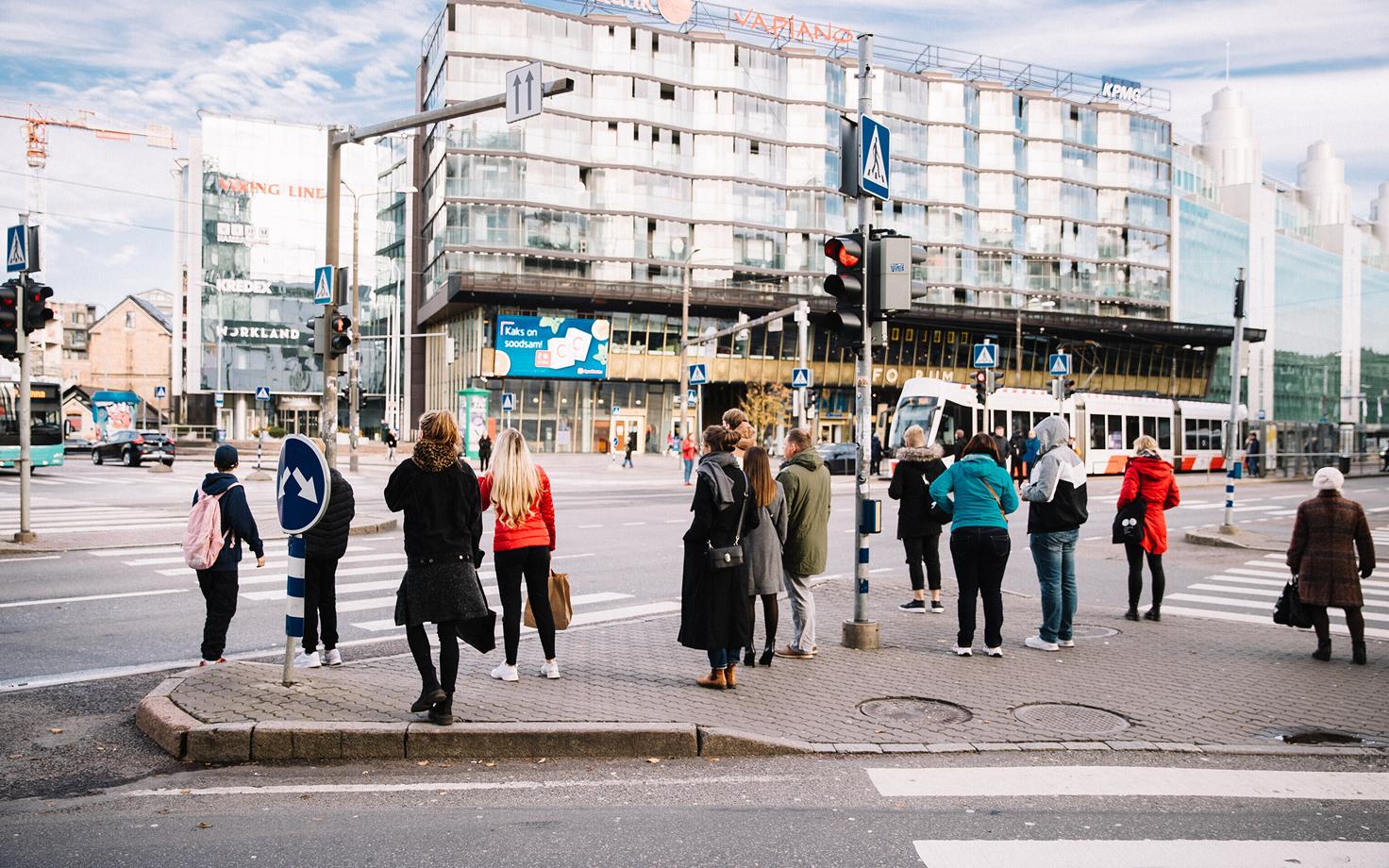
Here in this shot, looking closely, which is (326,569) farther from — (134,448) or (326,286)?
(134,448)

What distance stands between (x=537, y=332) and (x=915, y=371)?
2683cm

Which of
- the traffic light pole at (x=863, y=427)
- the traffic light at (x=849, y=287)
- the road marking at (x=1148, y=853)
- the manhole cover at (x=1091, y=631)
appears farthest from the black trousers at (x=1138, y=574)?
the road marking at (x=1148, y=853)

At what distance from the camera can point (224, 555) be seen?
7793mm

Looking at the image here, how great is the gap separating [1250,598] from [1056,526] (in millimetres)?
5123

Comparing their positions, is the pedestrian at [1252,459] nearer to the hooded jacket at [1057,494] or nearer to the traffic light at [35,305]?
the hooded jacket at [1057,494]

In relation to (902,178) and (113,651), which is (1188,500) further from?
(902,178)

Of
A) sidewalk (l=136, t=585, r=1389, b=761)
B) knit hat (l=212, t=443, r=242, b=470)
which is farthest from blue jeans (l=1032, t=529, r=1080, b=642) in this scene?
knit hat (l=212, t=443, r=242, b=470)

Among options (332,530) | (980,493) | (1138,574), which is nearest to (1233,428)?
(1138,574)

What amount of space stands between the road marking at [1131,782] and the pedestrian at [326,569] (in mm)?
4045

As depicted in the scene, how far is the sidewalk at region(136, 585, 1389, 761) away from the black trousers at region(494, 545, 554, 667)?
1.00 feet

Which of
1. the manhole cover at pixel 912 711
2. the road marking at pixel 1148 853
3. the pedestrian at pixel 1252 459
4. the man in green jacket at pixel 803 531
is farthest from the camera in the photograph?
the pedestrian at pixel 1252 459

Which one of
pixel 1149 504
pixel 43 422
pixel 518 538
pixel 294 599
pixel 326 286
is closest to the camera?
pixel 294 599

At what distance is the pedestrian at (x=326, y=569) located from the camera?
7449 mm

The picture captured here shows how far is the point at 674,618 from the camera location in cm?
1018
